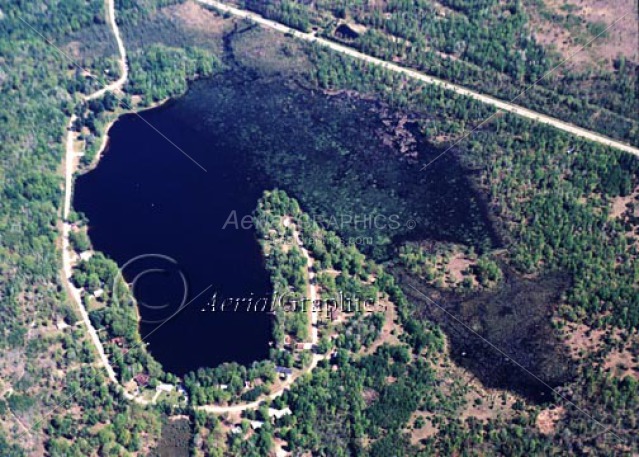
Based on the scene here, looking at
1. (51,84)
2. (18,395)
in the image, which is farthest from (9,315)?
(51,84)

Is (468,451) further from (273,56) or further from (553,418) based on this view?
(273,56)

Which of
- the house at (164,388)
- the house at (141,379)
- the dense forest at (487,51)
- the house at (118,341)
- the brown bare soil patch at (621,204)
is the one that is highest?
the dense forest at (487,51)

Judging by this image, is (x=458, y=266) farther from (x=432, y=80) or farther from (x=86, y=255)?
(x=86, y=255)

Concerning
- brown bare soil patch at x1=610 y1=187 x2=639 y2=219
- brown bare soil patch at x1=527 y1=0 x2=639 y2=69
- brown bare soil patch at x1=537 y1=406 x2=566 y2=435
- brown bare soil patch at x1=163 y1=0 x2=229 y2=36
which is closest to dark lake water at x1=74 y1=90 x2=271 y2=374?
brown bare soil patch at x1=163 y1=0 x2=229 y2=36

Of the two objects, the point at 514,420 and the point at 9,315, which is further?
the point at 9,315

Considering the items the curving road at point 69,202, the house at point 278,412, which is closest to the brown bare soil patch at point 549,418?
the house at point 278,412

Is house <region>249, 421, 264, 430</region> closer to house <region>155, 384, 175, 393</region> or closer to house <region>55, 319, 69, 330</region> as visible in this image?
house <region>155, 384, 175, 393</region>

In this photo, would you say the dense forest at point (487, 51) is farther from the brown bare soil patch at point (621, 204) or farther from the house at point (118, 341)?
the house at point (118, 341)
